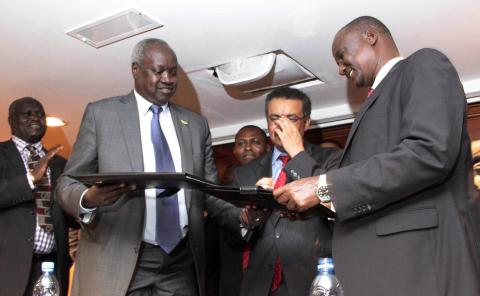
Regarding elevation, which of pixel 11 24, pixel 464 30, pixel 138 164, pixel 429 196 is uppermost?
pixel 11 24

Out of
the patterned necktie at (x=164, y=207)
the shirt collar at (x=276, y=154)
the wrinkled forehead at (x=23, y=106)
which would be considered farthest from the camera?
the wrinkled forehead at (x=23, y=106)

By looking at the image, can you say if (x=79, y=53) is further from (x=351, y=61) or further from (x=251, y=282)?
(x=351, y=61)

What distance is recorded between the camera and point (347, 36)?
1870 mm

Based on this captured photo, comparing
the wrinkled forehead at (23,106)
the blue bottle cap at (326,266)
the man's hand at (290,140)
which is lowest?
the blue bottle cap at (326,266)

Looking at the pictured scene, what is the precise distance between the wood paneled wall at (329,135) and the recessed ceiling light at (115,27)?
7.72ft

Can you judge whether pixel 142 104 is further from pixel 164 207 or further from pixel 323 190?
pixel 323 190

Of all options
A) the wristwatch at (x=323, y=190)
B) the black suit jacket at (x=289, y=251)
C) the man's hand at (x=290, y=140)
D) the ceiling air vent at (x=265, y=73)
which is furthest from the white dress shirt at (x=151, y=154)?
the ceiling air vent at (x=265, y=73)

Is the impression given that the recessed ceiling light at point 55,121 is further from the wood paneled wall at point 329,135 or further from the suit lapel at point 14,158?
the suit lapel at point 14,158

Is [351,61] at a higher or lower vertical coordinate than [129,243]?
Result: higher

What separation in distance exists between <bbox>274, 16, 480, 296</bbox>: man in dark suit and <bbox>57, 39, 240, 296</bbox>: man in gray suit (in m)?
0.60

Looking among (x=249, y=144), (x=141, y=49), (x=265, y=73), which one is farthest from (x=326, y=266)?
(x=249, y=144)

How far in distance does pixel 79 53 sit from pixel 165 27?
2.45 feet

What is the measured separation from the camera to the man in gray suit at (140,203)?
194 cm

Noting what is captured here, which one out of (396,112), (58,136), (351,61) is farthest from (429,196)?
(58,136)
